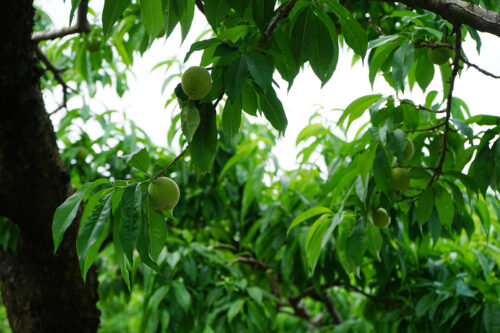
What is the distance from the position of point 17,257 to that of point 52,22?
3.86 feet

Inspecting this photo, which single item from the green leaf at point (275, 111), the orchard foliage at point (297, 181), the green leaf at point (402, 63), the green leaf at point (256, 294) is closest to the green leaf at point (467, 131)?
the orchard foliage at point (297, 181)

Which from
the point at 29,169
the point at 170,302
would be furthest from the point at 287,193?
the point at 29,169

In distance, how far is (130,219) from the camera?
684mm

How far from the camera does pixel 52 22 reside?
A: 222cm

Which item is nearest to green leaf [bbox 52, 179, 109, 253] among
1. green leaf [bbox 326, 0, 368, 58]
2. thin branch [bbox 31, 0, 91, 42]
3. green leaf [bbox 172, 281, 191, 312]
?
green leaf [bbox 326, 0, 368, 58]

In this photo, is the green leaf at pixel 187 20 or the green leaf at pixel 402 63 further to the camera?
the green leaf at pixel 402 63

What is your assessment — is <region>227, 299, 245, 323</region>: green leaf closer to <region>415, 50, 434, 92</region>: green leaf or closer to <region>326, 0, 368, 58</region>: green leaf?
<region>415, 50, 434, 92</region>: green leaf

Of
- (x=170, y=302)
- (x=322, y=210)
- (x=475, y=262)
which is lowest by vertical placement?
(x=475, y=262)

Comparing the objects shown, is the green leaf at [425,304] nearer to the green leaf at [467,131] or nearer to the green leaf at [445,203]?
the green leaf at [445,203]

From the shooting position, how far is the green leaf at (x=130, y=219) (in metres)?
0.67

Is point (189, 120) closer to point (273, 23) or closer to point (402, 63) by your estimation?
point (273, 23)

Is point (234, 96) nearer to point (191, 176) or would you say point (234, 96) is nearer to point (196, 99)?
point (196, 99)

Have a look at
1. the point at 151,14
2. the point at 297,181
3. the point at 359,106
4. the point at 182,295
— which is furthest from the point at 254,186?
the point at 151,14

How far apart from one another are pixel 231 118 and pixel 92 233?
0.82 ft
